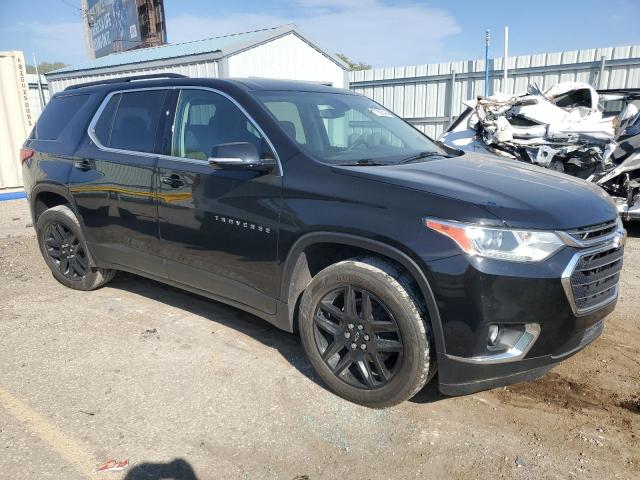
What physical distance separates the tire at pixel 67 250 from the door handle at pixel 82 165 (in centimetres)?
49

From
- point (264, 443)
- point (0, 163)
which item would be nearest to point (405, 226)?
point (264, 443)

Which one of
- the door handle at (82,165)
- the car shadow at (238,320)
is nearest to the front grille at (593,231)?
the car shadow at (238,320)

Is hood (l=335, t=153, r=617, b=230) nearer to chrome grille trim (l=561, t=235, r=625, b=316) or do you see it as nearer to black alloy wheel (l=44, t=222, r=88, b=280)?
chrome grille trim (l=561, t=235, r=625, b=316)

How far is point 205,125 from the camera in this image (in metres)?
3.55

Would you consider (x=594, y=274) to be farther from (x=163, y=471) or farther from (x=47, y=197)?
(x=47, y=197)

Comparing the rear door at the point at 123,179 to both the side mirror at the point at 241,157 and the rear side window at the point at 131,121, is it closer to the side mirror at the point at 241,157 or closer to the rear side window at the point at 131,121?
the rear side window at the point at 131,121

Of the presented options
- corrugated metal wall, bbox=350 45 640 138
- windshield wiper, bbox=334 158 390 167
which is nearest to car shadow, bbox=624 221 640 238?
corrugated metal wall, bbox=350 45 640 138

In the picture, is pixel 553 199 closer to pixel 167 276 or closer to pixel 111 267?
pixel 167 276

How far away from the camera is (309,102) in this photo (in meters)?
3.65

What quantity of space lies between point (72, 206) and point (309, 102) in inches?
92.4

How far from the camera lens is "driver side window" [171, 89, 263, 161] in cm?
334

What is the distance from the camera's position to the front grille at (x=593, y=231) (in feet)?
8.27

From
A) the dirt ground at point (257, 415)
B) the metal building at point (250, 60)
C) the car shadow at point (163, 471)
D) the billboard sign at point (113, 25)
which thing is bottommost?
the dirt ground at point (257, 415)

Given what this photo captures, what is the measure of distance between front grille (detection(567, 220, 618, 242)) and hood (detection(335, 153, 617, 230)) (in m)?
0.03
